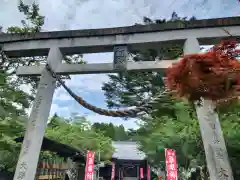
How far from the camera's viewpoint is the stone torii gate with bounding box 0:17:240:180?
442cm

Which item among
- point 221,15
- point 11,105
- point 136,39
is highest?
point 221,15

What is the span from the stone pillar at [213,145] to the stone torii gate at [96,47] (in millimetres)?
16

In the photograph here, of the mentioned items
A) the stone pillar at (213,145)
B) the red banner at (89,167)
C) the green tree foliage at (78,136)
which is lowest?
the stone pillar at (213,145)

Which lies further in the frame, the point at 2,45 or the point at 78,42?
the point at 2,45

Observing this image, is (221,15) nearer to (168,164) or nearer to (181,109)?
(181,109)

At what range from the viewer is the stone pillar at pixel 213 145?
3711 mm

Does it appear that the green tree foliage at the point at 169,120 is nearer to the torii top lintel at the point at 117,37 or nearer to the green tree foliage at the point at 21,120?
the torii top lintel at the point at 117,37

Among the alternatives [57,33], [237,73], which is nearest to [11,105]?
[57,33]

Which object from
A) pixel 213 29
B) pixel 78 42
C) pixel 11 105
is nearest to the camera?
pixel 213 29

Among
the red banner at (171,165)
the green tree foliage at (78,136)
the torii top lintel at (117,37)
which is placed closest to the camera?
the torii top lintel at (117,37)

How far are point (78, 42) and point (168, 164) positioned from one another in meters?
6.93

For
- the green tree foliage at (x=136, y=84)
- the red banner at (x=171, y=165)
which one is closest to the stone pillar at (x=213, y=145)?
the red banner at (x=171, y=165)

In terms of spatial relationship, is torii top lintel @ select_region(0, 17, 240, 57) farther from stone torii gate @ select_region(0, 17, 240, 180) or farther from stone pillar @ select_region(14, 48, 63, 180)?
stone pillar @ select_region(14, 48, 63, 180)

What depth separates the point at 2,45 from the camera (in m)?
5.55
